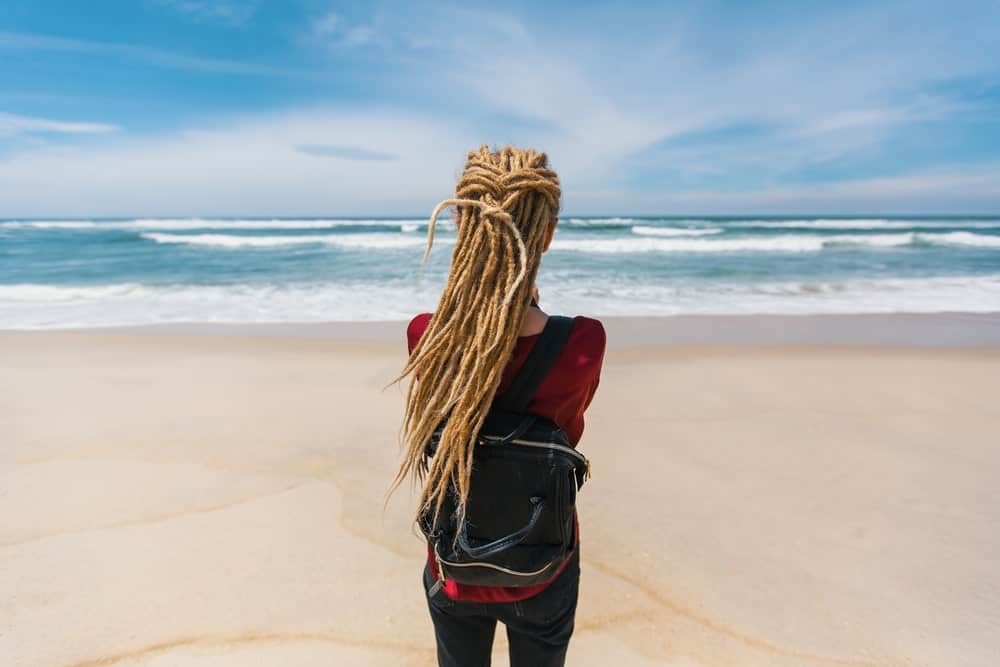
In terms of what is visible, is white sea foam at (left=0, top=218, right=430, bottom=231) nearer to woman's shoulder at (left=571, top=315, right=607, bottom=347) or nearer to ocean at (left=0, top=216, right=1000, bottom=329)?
ocean at (left=0, top=216, right=1000, bottom=329)

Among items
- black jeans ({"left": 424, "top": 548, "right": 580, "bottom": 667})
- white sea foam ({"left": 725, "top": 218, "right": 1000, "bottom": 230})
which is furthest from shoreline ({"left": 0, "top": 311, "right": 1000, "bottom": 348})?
white sea foam ({"left": 725, "top": 218, "right": 1000, "bottom": 230})

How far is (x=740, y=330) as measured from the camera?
7984 millimetres

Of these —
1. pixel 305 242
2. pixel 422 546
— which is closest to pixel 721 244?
pixel 305 242

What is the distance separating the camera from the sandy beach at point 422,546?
7.74 ft

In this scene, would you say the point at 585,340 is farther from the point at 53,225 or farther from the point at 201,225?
the point at 53,225

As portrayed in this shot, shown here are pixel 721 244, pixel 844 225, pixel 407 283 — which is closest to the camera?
pixel 407 283

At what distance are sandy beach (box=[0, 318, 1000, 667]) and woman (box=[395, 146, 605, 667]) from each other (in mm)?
1485

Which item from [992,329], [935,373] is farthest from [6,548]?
[992,329]

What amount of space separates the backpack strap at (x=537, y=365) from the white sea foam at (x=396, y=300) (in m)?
7.93

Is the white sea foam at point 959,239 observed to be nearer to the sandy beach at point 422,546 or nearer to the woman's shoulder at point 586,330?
the sandy beach at point 422,546

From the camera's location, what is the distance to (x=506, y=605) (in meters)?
1.40

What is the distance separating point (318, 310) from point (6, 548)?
7053 millimetres

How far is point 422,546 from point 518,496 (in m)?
1.89

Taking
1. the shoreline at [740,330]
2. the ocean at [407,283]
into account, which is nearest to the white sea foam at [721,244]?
the ocean at [407,283]
